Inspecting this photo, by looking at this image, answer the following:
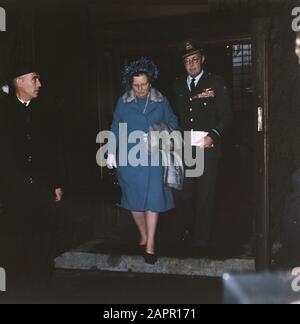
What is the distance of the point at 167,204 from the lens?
614cm

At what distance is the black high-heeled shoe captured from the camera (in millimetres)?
6078

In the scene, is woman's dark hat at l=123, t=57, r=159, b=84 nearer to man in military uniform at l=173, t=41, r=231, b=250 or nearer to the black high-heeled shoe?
man in military uniform at l=173, t=41, r=231, b=250

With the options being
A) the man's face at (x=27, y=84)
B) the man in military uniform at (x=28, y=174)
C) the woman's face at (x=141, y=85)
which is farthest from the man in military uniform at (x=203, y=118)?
the man's face at (x=27, y=84)

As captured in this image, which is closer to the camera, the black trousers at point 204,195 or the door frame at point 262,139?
the door frame at point 262,139

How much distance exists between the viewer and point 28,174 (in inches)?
201

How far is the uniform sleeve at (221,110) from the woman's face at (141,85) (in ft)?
2.98

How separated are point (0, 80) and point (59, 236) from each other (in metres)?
2.13

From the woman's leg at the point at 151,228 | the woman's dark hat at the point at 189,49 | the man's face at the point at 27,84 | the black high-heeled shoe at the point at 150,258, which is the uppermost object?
the woman's dark hat at the point at 189,49

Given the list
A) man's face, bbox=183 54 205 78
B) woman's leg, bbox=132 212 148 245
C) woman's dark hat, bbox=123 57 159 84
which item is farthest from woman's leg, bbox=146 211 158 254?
man's face, bbox=183 54 205 78

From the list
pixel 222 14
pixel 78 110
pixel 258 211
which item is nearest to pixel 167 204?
pixel 258 211

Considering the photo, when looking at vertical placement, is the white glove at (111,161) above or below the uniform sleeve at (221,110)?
below

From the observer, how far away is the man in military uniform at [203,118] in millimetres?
6195

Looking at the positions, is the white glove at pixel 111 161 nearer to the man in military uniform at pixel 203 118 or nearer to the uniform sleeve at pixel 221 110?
the man in military uniform at pixel 203 118
